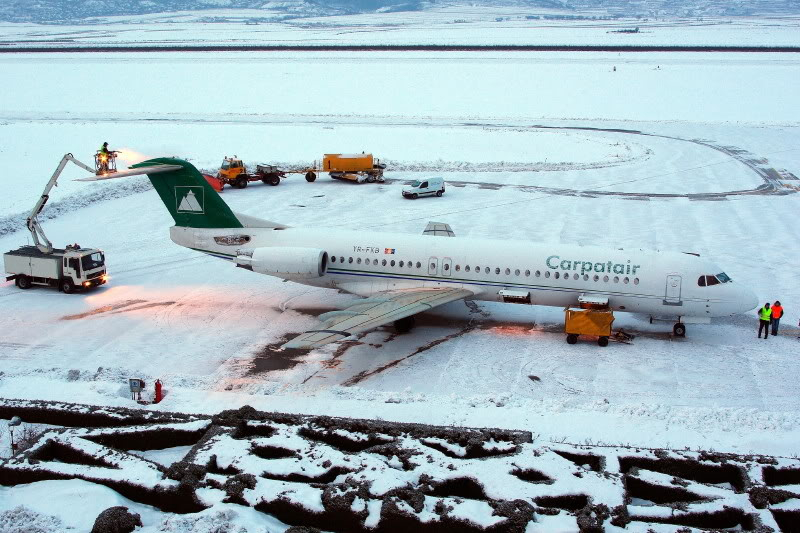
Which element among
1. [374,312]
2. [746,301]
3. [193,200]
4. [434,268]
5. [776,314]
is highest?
[193,200]

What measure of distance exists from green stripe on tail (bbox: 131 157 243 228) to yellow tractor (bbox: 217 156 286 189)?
21.6 m

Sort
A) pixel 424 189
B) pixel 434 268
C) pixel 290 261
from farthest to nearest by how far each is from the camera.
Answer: pixel 424 189
pixel 434 268
pixel 290 261

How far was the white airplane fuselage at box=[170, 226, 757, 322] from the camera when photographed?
28.2 metres

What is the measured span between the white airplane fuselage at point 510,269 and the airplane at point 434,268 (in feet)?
0.12

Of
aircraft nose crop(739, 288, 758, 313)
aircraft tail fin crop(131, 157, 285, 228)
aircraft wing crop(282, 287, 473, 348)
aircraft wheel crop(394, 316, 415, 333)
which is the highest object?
aircraft tail fin crop(131, 157, 285, 228)

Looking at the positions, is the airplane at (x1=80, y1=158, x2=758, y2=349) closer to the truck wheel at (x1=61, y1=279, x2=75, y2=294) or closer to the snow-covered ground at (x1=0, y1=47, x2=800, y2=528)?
the snow-covered ground at (x1=0, y1=47, x2=800, y2=528)

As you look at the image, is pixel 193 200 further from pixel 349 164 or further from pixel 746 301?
pixel 349 164

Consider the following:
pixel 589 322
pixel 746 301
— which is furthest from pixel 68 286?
pixel 746 301

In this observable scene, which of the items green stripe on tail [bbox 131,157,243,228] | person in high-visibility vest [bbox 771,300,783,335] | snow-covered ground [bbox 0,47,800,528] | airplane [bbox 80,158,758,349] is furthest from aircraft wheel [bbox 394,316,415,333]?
person in high-visibility vest [bbox 771,300,783,335]

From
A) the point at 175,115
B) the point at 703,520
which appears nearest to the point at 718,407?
the point at 703,520

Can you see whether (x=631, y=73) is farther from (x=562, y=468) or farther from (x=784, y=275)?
(x=562, y=468)

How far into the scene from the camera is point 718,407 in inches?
909

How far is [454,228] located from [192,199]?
1620 cm

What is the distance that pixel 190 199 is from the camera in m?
31.2
